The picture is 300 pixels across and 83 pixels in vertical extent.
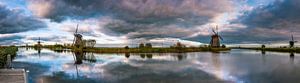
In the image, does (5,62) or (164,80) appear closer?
(164,80)

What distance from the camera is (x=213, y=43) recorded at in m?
106

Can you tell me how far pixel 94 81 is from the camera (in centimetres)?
2231

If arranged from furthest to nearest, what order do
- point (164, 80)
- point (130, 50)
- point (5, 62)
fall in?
point (130, 50) → point (5, 62) → point (164, 80)

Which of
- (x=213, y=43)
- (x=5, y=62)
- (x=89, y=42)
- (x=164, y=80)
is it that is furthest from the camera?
(x=213, y=43)

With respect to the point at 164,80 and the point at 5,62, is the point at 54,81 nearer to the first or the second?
the point at 164,80

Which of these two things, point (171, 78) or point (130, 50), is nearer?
point (171, 78)

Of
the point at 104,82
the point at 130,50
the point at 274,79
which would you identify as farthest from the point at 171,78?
the point at 130,50

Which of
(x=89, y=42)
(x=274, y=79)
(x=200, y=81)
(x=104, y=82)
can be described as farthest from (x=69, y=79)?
(x=89, y=42)

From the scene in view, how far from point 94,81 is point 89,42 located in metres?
74.7

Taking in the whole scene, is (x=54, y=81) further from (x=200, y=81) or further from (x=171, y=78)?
(x=200, y=81)

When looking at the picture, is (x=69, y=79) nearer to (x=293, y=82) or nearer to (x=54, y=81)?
(x=54, y=81)

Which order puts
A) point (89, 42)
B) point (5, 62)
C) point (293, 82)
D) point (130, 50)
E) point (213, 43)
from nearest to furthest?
point (293, 82) → point (5, 62) → point (130, 50) → point (89, 42) → point (213, 43)

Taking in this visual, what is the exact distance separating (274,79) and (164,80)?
22.1 ft

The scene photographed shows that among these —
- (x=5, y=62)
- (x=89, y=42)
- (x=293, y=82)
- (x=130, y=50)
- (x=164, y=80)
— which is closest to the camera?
(x=293, y=82)
